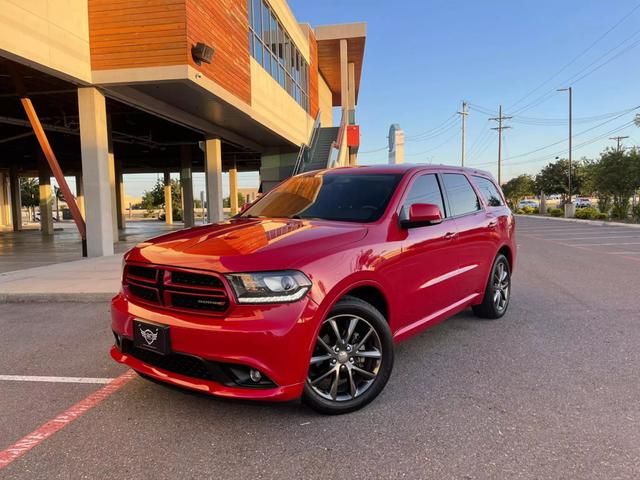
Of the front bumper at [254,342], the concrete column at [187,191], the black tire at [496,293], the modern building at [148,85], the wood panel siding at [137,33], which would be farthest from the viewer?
the concrete column at [187,191]

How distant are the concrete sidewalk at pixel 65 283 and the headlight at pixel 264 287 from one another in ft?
16.4

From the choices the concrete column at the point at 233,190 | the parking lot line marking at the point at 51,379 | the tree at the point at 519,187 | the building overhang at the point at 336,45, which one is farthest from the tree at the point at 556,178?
the parking lot line marking at the point at 51,379

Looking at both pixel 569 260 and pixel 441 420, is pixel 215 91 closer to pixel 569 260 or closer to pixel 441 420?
pixel 569 260

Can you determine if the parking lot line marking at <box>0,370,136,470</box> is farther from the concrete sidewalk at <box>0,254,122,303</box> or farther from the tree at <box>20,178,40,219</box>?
the tree at <box>20,178,40,219</box>

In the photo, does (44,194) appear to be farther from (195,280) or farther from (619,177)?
(619,177)

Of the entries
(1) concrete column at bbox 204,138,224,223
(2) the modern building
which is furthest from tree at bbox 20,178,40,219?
(1) concrete column at bbox 204,138,224,223

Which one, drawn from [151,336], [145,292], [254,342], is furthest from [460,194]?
[151,336]

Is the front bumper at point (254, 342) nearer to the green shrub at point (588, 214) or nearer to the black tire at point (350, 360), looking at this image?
the black tire at point (350, 360)

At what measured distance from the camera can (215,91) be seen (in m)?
12.8

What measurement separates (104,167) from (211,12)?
4804 millimetres

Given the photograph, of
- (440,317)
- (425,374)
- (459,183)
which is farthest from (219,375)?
(459,183)

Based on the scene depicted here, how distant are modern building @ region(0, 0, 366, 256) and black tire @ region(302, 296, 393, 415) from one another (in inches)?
351

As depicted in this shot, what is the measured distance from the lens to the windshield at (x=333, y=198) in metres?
4.04

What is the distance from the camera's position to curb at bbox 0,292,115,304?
23.7ft
